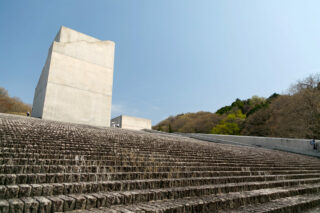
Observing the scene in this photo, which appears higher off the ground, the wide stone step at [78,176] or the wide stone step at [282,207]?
the wide stone step at [78,176]

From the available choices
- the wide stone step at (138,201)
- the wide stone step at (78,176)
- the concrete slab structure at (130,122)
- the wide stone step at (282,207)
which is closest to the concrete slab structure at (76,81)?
the concrete slab structure at (130,122)

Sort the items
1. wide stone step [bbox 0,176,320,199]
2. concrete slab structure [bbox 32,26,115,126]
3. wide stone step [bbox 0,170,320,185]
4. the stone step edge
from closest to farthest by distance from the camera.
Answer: wide stone step [bbox 0,176,320,199] → the stone step edge → wide stone step [bbox 0,170,320,185] → concrete slab structure [bbox 32,26,115,126]

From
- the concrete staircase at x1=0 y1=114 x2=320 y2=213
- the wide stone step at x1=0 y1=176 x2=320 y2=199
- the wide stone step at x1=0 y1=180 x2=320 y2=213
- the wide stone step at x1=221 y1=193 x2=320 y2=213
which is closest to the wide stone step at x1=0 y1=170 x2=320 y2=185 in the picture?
the concrete staircase at x1=0 y1=114 x2=320 y2=213

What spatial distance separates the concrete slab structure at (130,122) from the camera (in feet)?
87.0

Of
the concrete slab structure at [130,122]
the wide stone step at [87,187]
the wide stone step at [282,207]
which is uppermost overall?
the concrete slab structure at [130,122]

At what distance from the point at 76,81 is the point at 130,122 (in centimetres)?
1096

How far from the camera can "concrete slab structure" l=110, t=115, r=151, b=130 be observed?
1044 inches

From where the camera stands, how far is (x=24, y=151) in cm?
389

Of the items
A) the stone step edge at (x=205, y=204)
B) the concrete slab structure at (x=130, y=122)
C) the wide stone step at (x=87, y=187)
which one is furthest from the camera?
the concrete slab structure at (x=130, y=122)

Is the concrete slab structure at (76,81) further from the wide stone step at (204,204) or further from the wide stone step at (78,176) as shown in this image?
the wide stone step at (204,204)

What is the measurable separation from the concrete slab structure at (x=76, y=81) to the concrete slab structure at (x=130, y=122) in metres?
7.78

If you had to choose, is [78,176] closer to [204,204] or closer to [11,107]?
[204,204]

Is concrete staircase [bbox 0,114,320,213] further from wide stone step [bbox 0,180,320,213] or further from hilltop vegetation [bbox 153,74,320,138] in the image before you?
hilltop vegetation [bbox 153,74,320,138]

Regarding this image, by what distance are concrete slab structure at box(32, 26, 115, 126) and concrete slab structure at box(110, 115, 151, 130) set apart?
25.5 feet
